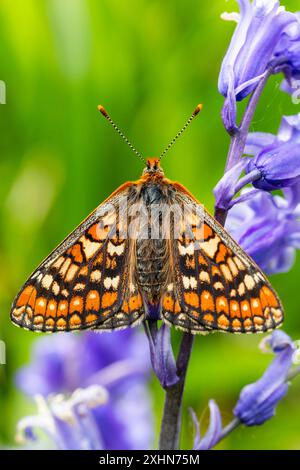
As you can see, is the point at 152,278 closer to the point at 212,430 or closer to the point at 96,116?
the point at 212,430

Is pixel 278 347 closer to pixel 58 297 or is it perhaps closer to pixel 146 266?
pixel 146 266

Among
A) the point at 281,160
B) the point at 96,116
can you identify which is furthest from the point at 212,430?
the point at 96,116

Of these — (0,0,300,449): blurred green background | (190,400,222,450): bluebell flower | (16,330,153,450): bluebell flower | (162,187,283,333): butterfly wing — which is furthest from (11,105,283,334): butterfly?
(0,0,300,449): blurred green background

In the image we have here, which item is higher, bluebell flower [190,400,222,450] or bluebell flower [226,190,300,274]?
bluebell flower [226,190,300,274]

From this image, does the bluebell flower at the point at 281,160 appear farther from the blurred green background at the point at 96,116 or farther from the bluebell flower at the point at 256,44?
the blurred green background at the point at 96,116

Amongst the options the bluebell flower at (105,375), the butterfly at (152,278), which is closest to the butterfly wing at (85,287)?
the butterfly at (152,278)

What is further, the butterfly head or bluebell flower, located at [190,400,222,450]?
the butterfly head

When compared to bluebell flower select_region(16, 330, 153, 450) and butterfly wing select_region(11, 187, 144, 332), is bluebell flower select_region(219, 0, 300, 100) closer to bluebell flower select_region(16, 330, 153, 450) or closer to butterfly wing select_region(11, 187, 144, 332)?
butterfly wing select_region(11, 187, 144, 332)
